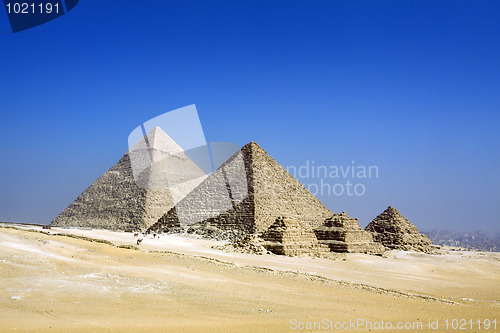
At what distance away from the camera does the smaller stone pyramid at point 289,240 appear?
2319cm

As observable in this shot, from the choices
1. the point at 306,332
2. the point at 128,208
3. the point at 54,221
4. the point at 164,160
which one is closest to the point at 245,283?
the point at 306,332

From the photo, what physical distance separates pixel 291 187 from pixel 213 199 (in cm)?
719

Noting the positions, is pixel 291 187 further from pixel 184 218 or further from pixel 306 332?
pixel 306 332

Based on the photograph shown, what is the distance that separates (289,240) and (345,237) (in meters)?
6.33

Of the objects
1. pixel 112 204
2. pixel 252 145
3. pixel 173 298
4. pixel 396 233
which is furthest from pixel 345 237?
pixel 112 204

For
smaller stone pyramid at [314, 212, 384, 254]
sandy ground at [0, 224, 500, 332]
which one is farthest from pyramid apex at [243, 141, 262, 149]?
sandy ground at [0, 224, 500, 332]

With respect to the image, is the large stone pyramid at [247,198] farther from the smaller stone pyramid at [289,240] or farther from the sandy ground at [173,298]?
the sandy ground at [173,298]

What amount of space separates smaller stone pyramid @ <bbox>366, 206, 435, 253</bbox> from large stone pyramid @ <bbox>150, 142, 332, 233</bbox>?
5.06m

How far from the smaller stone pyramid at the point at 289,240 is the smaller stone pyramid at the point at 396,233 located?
11.0m

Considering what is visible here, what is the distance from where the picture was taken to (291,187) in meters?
39.4

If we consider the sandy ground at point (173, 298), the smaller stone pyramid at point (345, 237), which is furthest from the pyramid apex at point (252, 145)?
the sandy ground at point (173, 298)

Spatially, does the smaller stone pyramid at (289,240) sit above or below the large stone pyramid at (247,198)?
below

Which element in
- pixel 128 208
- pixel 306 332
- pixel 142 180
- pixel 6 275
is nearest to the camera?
pixel 306 332

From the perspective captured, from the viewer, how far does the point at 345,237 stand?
28656 mm
